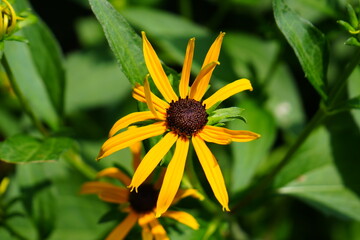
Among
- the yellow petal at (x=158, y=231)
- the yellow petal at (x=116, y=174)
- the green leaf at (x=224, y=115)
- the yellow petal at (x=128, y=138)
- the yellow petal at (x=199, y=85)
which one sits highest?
the yellow petal at (x=199, y=85)

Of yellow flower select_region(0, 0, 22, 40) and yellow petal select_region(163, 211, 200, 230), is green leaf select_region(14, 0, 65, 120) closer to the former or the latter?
yellow flower select_region(0, 0, 22, 40)

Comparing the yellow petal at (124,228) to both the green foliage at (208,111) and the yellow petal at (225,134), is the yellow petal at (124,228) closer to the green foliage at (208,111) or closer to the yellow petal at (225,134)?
the green foliage at (208,111)

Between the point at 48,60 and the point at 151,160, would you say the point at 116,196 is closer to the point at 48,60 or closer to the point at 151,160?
the point at 151,160

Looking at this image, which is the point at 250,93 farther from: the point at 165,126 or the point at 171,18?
the point at 165,126

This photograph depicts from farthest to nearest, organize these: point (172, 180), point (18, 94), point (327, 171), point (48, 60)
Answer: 1. point (327, 171)
2. point (48, 60)
3. point (18, 94)
4. point (172, 180)

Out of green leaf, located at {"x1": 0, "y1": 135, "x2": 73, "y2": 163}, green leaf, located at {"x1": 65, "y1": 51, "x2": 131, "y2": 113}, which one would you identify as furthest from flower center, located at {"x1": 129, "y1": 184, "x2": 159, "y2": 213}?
green leaf, located at {"x1": 65, "y1": 51, "x2": 131, "y2": 113}

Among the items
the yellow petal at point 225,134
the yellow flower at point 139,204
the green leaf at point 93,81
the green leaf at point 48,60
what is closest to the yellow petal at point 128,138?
the yellow petal at point 225,134

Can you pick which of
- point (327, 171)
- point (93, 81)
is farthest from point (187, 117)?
point (93, 81)
